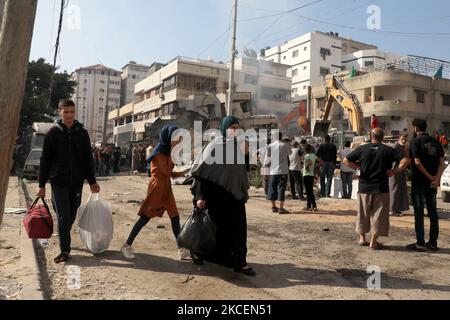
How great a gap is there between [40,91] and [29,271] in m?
28.3

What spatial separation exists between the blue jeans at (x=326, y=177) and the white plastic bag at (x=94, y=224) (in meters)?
7.71

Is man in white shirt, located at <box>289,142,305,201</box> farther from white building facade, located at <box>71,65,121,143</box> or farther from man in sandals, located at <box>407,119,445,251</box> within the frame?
white building facade, located at <box>71,65,121,143</box>

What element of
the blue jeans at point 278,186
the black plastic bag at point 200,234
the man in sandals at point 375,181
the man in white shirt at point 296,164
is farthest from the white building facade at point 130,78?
the black plastic bag at point 200,234

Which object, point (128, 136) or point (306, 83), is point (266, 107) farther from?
point (128, 136)

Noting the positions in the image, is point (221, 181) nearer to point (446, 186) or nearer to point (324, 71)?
point (446, 186)

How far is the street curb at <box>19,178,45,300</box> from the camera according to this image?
3.53 m

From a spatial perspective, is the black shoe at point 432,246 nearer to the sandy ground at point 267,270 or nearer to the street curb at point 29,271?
the sandy ground at point 267,270

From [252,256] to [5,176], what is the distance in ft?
9.95

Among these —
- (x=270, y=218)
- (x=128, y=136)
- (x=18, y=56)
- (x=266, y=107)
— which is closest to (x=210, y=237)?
(x=18, y=56)

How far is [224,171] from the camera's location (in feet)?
14.5

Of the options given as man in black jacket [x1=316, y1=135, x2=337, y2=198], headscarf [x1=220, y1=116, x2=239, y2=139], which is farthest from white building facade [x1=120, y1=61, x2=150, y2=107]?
headscarf [x1=220, y1=116, x2=239, y2=139]

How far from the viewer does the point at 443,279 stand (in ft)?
14.5

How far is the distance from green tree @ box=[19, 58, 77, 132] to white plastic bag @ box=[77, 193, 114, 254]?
2289cm

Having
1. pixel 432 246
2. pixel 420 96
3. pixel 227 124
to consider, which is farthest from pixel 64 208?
pixel 420 96
